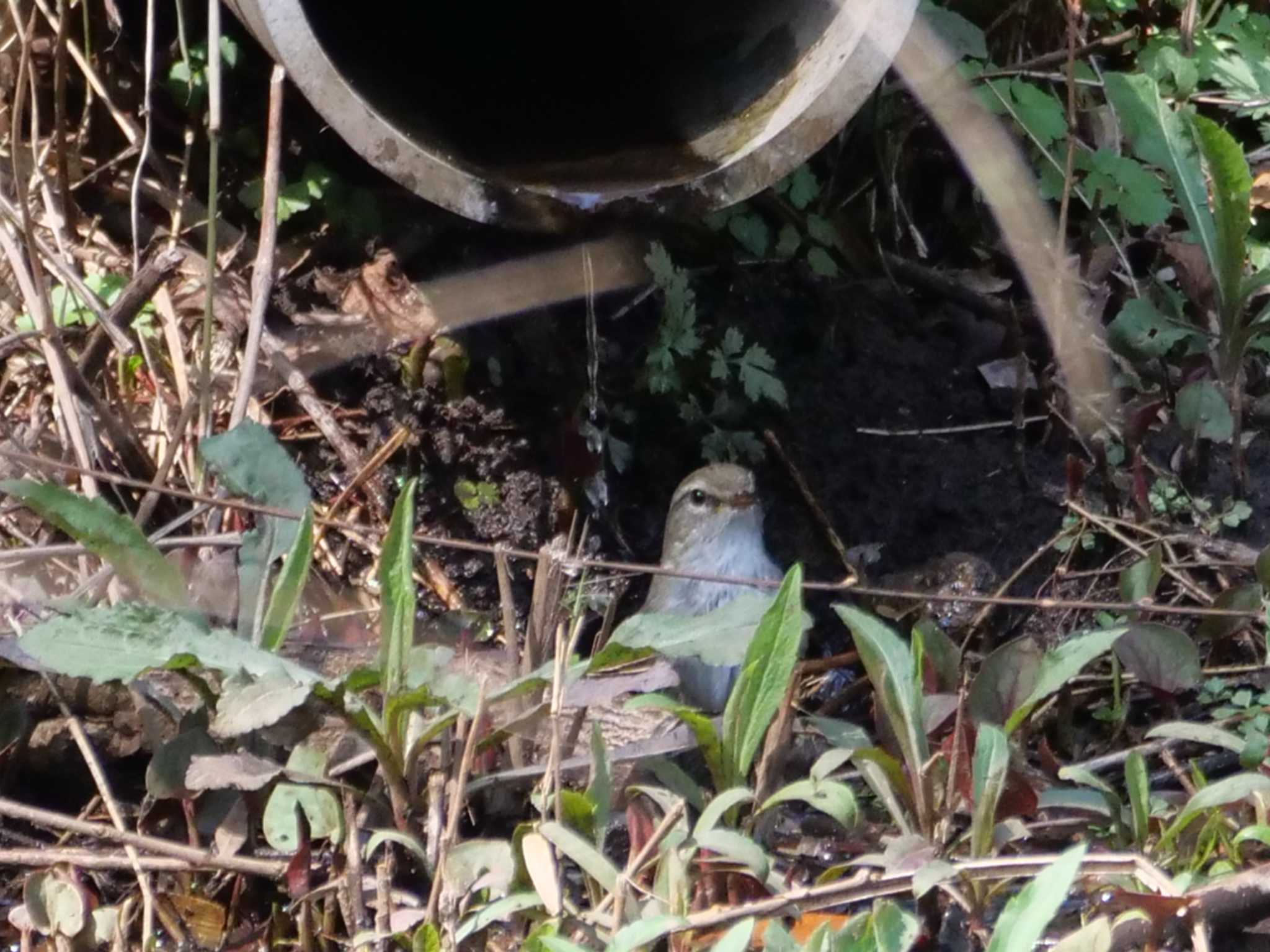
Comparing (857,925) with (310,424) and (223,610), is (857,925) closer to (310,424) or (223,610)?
(223,610)

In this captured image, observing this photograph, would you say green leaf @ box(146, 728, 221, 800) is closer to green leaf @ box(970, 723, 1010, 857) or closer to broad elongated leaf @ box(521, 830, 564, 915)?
broad elongated leaf @ box(521, 830, 564, 915)

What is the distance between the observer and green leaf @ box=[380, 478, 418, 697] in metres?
2.65

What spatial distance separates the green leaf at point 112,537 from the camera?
2.79 m

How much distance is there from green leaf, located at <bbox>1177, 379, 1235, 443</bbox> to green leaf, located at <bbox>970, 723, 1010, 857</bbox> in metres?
1.62

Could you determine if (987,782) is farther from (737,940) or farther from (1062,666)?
(737,940)

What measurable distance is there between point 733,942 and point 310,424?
233 cm

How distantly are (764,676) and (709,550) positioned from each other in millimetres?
1599

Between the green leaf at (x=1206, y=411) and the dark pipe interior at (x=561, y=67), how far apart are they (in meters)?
1.23

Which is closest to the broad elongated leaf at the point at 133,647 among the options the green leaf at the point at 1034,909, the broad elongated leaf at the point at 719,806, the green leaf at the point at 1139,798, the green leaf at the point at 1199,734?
the broad elongated leaf at the point at 719,806

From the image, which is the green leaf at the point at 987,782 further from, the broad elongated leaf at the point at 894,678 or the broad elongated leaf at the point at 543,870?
the broad elongated leaf at the point at 543,870

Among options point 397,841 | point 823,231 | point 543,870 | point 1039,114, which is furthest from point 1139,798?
point 1039,114

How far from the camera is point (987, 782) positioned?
2.51 m

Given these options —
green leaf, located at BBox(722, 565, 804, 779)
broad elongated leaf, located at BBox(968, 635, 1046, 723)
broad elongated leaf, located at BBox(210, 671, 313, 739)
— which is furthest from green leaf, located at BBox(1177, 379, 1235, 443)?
broad elongated leaf, located at BBox(210, 671, 313, 739)

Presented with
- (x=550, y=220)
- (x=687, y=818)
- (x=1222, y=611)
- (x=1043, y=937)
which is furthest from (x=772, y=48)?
(x=1043, y=937)
